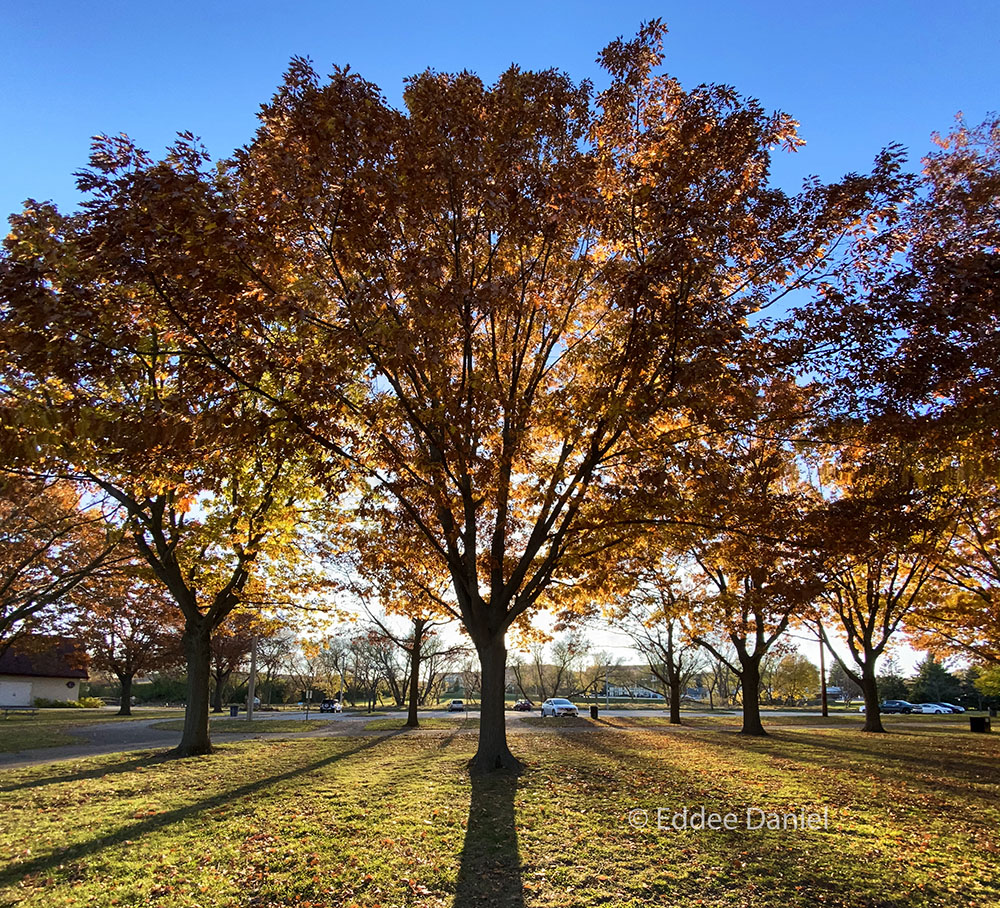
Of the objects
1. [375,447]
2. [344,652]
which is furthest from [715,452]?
[344,652]

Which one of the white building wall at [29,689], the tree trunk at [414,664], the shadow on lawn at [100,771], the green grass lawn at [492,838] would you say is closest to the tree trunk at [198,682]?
the shadow on lawn at [100,771]

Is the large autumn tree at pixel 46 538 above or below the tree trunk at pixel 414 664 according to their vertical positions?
above

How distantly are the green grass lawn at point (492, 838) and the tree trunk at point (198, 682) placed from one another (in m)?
2.61

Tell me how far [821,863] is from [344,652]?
197 ft

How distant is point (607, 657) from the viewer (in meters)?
66.5

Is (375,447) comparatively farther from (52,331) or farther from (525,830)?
(525,830)

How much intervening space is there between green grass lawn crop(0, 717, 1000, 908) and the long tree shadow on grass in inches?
1.1

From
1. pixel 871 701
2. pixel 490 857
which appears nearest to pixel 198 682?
pixel 490 857

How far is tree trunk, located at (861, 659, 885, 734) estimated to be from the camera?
2488 cm

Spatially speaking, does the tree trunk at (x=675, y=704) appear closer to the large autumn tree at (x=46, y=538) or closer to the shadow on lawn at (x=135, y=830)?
the shadow on lawn at (x=135, y=830)

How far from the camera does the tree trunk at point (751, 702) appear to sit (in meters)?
21.3

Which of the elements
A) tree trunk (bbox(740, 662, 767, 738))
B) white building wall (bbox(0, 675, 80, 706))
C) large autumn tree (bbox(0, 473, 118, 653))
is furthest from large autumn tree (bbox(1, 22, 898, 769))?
white building wall (bbox(0, 675, 80, 706))

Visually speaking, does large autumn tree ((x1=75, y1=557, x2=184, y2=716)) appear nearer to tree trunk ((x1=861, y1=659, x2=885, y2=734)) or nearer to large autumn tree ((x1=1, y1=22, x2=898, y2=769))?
large autumn tree ((x1=1, y1=22, x2=898, y2=769))

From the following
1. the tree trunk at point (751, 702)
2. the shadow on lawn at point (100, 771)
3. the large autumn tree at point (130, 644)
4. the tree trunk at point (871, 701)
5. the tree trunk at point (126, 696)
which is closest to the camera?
the shadow on lawn at point (100, 771)
